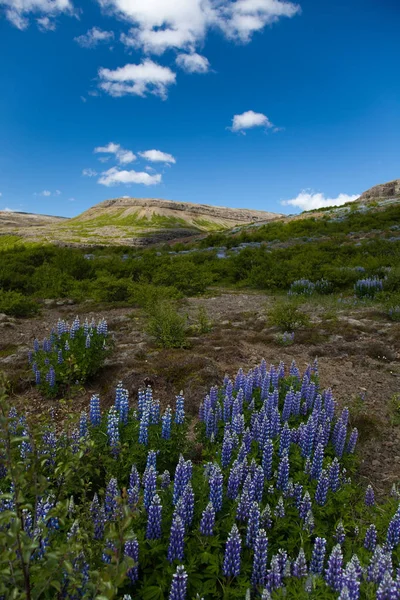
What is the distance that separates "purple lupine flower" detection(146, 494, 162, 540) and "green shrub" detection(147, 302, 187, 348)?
6.50 m

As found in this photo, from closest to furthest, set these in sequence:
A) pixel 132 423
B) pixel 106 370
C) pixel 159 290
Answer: pixel 132 423 → pixel 106 370 → pixel 159 290

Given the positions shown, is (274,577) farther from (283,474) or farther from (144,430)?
(144,430)

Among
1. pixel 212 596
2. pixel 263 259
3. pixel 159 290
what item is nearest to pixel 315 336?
pixel 159 290

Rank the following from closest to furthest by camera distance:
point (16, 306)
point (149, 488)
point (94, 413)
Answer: point (149, 488) < point (94, 413) < point (16, 306)

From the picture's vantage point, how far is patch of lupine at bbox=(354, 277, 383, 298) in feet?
48.8

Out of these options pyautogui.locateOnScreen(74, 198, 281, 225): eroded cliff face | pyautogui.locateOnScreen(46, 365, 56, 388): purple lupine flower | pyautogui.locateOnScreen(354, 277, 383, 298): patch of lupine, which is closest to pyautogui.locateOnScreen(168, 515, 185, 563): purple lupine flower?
pyautogui.locateOnScreen(46, 365, 56, 388): purple lupine flower

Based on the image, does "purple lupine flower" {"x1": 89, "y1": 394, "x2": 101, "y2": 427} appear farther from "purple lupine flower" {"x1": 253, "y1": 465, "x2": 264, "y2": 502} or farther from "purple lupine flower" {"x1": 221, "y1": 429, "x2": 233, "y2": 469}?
"purple lupine flower" {"x1": 253, "y1": 465, "x2": 264, "y2": 502}

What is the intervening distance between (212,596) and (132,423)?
223 centimetres

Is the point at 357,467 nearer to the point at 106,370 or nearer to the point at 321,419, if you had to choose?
the point at 321,419

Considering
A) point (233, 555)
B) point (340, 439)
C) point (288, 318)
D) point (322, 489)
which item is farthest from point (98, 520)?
point (288, 318)

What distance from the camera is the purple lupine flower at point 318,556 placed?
2.82 metres

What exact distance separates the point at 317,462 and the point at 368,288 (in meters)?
12.5

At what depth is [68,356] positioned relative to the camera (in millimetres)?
7227

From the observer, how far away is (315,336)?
10.2m
